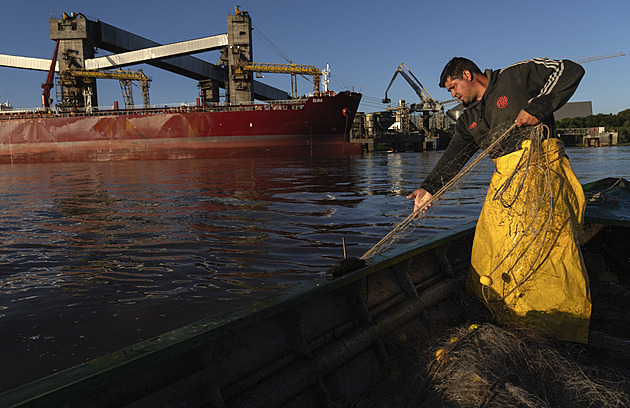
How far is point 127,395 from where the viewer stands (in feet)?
5.02

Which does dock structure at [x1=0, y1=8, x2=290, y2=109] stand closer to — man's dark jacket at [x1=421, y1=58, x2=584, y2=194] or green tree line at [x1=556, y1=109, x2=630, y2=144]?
man's dark jacket at [x1=421, y1=58, x2=584, y2=194]

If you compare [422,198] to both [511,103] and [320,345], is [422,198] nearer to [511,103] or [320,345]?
[511,103]

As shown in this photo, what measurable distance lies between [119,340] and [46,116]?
3744 centimetres

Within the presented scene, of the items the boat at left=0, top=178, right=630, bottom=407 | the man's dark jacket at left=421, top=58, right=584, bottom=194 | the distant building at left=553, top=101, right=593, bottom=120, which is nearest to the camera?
the boat at left=0, top=178, right=630, bottom=407

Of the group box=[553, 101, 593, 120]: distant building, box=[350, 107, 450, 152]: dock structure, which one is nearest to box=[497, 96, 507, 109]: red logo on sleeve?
box=[350, 107, 450, 152]: dock structure

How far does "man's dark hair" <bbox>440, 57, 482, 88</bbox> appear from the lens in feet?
9.33

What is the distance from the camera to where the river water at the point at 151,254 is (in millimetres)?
3312

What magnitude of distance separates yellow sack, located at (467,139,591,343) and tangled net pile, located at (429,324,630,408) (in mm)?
192

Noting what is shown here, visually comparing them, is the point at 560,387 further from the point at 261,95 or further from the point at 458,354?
the point at 261,95

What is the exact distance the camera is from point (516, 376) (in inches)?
83.9

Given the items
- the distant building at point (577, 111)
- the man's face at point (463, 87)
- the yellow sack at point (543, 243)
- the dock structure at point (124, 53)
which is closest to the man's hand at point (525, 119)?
the yellow sack at point (543, 243)

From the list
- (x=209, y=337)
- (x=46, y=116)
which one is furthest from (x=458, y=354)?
(x=46, y=116)

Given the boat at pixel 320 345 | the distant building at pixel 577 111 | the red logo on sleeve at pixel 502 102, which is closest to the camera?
the boat at pixel 320 345

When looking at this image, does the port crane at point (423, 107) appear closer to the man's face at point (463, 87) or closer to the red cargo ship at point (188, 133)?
the red cargo ship at point (188, 133)
